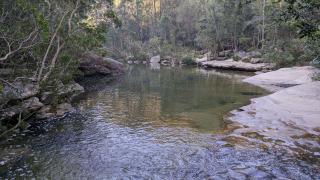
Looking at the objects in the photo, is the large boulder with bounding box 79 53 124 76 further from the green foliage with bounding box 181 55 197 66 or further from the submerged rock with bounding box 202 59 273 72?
the green foliage with bounding box 181 55 197 66

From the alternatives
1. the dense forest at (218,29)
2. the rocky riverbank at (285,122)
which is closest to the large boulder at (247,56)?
the dense forest at (218,29)

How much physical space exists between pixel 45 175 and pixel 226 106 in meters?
13.0

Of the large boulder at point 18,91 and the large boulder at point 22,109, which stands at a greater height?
the large boulder at point 18,91

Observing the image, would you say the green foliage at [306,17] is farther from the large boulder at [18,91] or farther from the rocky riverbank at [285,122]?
the large boulder at [18,91]

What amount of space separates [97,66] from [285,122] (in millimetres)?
26940

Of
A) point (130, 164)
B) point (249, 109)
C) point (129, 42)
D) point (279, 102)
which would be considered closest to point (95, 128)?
point (130, 164)

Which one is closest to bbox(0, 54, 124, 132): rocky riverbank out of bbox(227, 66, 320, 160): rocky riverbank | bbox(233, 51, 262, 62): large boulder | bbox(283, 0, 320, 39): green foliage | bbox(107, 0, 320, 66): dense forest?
bbox(227, 66, 320, 160): rocky riverbank

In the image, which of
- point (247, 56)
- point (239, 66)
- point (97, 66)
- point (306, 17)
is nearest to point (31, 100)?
point (306, 17)

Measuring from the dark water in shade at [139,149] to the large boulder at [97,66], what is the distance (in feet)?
50.2

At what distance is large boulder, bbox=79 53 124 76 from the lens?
35.6m

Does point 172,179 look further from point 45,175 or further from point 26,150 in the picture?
point 26,150

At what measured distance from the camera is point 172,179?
9.49 metres

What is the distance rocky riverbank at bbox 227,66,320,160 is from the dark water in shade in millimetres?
883

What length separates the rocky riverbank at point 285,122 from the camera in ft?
40.1
